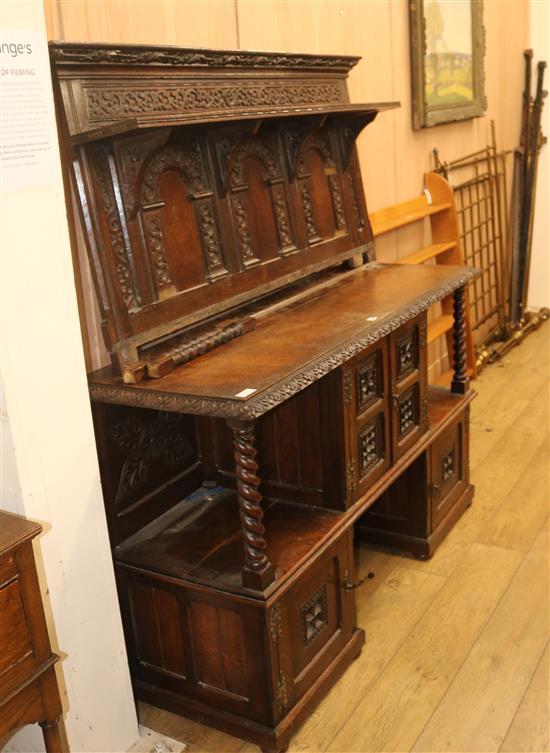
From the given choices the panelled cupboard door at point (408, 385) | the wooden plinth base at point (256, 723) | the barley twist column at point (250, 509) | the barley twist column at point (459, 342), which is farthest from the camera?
the barley twist column at point (459, 342)

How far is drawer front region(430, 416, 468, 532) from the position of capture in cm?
309

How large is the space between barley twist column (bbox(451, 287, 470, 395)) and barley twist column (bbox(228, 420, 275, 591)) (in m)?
1.49

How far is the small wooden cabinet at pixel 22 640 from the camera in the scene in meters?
1.57

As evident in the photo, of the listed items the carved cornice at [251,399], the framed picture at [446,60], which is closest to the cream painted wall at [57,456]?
the carved cornice at [251,399]

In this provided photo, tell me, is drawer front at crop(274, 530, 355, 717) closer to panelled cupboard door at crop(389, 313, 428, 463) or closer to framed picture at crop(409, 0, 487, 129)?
panelled cupboard door at crop(389, 313, 428, 463)

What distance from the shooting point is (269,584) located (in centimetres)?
208

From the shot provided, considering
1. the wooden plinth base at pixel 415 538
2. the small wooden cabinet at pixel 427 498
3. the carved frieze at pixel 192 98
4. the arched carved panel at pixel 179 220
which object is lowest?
the wooden plinth base at pixel 415 538

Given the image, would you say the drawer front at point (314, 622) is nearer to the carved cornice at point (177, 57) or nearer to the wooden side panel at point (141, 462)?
the wooden side panel at point (141, 462)

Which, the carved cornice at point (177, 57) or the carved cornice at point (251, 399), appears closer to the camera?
the carved cornice at point (251, 399)

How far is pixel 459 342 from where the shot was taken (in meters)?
3.26

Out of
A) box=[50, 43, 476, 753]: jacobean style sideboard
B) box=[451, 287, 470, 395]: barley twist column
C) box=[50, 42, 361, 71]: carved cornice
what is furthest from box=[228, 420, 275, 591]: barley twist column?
box=[451, 287, 470, 395]: barley twist column

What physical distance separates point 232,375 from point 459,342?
4.91 ft

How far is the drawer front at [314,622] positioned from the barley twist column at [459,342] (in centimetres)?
110

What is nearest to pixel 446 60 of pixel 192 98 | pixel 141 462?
pixel 192 98
